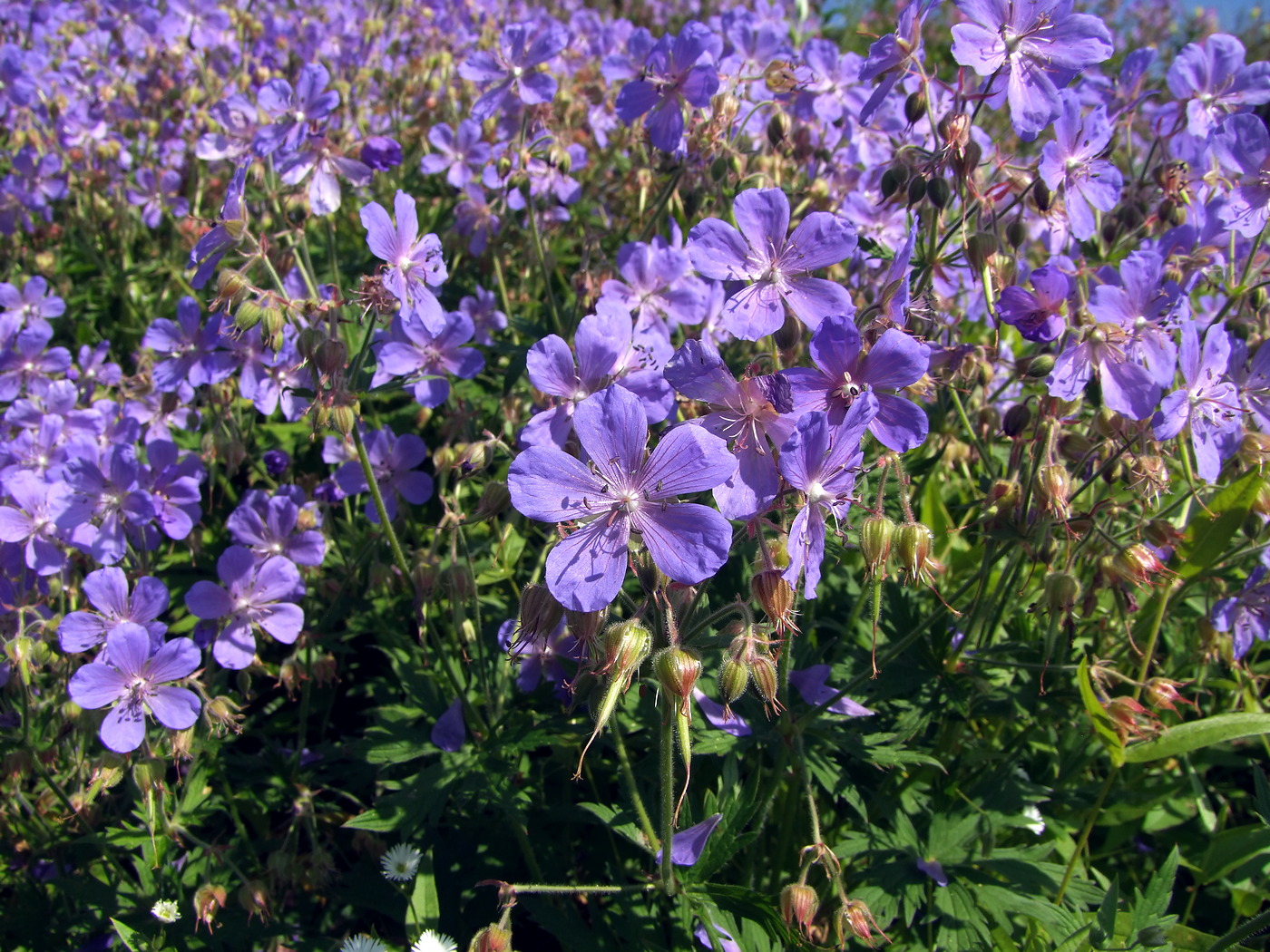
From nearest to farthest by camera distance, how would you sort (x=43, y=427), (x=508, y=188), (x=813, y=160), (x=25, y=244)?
(x=43, y=427) → (x=508, y=188) → (x=813, y=160) → (x=25, y=244)

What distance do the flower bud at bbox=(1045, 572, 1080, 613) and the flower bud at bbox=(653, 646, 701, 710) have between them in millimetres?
950

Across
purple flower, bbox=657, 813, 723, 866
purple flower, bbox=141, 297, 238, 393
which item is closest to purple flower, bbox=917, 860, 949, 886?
purple flower, bbox=657, 813, 723, 866

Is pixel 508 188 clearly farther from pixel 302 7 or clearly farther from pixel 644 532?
pixel 302 7

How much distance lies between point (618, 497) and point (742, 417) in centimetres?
27

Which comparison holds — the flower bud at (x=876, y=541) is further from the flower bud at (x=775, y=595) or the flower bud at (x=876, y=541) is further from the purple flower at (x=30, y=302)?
the purple flower at (x=30, y=302)

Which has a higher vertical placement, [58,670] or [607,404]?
[607,404]

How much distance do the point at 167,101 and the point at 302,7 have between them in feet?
4.59

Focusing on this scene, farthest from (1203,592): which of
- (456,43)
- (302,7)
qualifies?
(302,7)

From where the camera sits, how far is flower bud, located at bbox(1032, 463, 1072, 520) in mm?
1709

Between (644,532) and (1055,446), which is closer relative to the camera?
(644,532)

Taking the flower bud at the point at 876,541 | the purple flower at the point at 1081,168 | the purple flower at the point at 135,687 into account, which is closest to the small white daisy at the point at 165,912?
the purple flower at the point at 135,687

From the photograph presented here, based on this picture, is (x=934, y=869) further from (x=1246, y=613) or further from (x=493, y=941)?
(x=493, y=941)

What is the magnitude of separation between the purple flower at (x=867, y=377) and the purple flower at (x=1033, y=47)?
2.32 ft

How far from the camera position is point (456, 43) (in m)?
4.77
